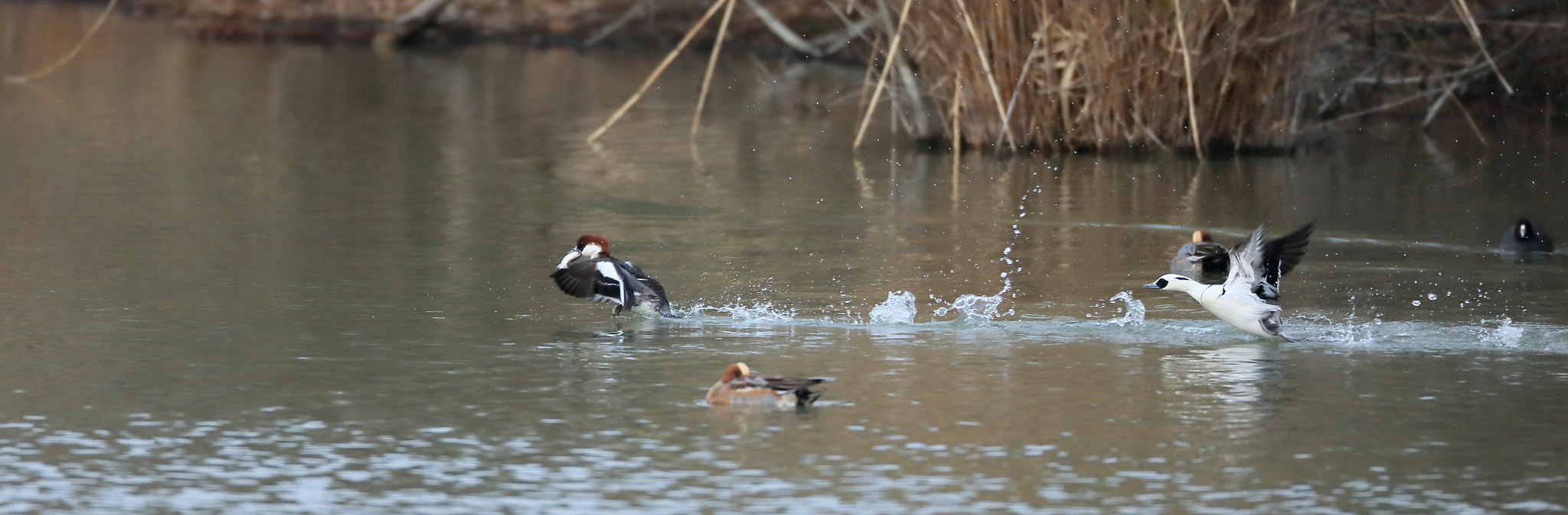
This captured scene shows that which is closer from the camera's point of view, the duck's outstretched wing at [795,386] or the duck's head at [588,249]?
the duck's outstretched wing at [795,386]

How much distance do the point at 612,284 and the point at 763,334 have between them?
2.32 ft

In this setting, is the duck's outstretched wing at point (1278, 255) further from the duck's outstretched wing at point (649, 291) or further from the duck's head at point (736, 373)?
the duck's head at point (736, 373)

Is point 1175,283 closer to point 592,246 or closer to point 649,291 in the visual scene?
point 649,291

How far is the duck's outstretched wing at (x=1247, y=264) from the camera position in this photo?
9.59 meters

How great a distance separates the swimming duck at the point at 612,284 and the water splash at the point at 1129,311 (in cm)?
196

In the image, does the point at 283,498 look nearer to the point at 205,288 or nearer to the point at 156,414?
the point at 156,414

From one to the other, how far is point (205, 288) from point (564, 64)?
2294 cm

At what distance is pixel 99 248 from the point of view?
40.4 feet

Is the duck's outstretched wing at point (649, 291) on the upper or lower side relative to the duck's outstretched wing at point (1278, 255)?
lower

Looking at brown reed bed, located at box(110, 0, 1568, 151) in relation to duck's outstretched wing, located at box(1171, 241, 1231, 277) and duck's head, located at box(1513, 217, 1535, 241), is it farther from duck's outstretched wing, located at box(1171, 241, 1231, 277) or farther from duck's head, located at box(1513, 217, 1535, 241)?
duck's head, located at box(1513, 217, 1535, 241)

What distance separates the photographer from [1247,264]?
964 centimetres

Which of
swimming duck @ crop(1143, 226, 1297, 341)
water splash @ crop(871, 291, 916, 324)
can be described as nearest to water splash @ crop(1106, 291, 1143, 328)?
swimming duck @ crop(1143, 226, 1297, 341)

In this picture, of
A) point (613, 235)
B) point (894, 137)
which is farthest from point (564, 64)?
A: point (613, 235)

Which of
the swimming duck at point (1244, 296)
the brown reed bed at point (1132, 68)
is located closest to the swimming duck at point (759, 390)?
the swimming duck at point (1244, 296)
